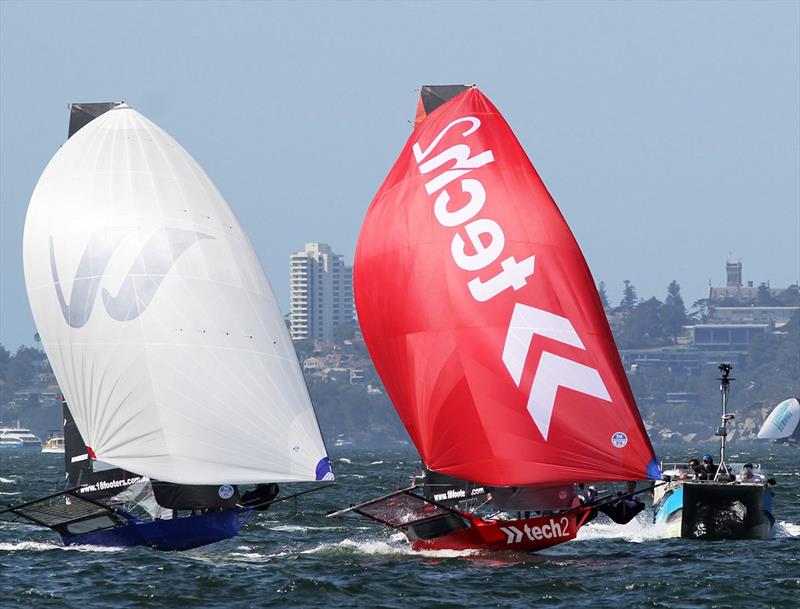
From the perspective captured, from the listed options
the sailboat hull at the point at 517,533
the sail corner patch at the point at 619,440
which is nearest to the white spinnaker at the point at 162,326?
the sailboat hull at the point at 517,533

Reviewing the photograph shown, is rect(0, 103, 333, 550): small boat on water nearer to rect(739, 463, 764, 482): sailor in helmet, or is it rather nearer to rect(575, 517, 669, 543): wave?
rect(575, 517, 669, 543): wave

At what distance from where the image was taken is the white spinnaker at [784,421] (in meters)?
150

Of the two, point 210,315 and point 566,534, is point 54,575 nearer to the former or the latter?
point 210,315

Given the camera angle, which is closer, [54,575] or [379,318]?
[54,575]

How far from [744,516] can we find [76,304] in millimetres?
12215

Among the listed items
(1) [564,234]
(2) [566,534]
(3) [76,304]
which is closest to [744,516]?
(2) [566,534]

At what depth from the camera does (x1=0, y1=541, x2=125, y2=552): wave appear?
2827cm

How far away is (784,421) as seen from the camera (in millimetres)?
150375

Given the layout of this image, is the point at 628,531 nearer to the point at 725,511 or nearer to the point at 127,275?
the point at 725,511

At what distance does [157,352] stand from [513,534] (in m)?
6.15

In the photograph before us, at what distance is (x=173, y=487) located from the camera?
1101 inches

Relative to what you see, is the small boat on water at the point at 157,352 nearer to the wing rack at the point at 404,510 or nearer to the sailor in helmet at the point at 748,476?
the wing rack at the point at 404,510

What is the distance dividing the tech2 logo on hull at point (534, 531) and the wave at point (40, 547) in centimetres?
619

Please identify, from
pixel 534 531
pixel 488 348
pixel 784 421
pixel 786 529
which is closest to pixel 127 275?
pixel 488 348
